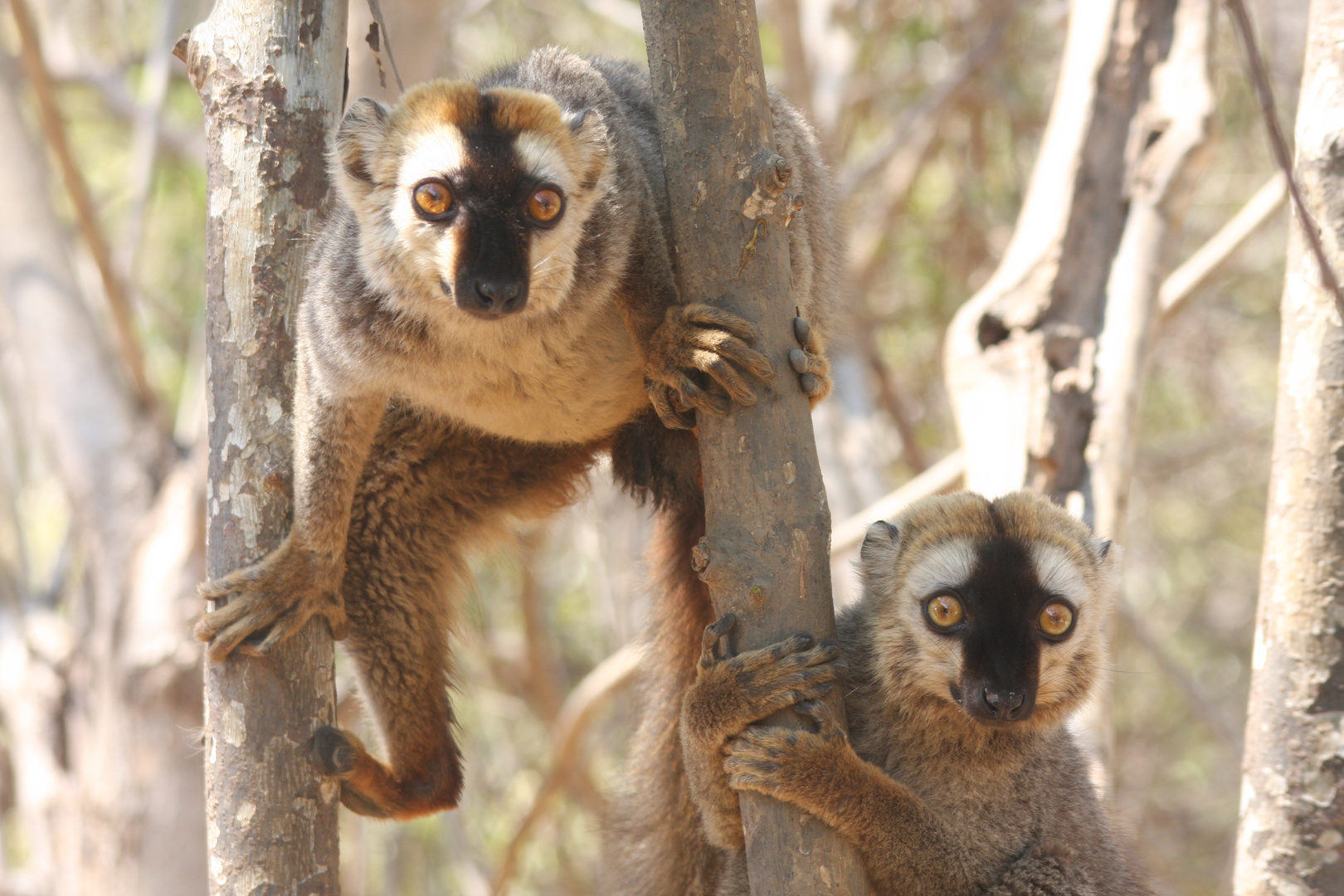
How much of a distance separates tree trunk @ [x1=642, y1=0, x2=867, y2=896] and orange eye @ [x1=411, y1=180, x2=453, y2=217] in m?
0.58

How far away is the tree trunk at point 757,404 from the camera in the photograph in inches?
113

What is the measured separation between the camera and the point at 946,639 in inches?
130

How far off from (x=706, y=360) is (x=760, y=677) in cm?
74

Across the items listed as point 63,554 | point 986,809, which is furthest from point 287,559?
point 63,554

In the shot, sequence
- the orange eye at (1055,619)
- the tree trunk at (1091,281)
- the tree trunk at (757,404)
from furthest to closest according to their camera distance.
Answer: the tree trunk at (1091,281), the orange eye at (1055,619), the tree trunk at (757,404)

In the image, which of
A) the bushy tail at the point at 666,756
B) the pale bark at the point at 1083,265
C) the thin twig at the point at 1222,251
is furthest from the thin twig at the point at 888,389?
the bushy tail at the point at 666,756

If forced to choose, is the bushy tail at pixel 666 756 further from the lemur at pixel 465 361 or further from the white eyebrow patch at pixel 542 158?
the white eyebrow patch at pixel 542 158

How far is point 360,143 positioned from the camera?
11.1 ft

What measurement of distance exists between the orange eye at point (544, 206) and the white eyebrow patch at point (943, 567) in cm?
136

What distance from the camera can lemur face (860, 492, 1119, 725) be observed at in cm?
317

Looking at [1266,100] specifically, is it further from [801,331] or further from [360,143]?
[360,143]

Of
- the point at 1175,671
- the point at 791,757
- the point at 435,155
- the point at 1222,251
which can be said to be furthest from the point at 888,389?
the point at 791,757

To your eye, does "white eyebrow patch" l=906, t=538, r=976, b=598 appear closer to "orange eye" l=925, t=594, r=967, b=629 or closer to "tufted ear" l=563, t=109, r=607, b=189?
"orange eye" l=925, t=594, r=967, b=629

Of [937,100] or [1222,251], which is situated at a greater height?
[937,100]
